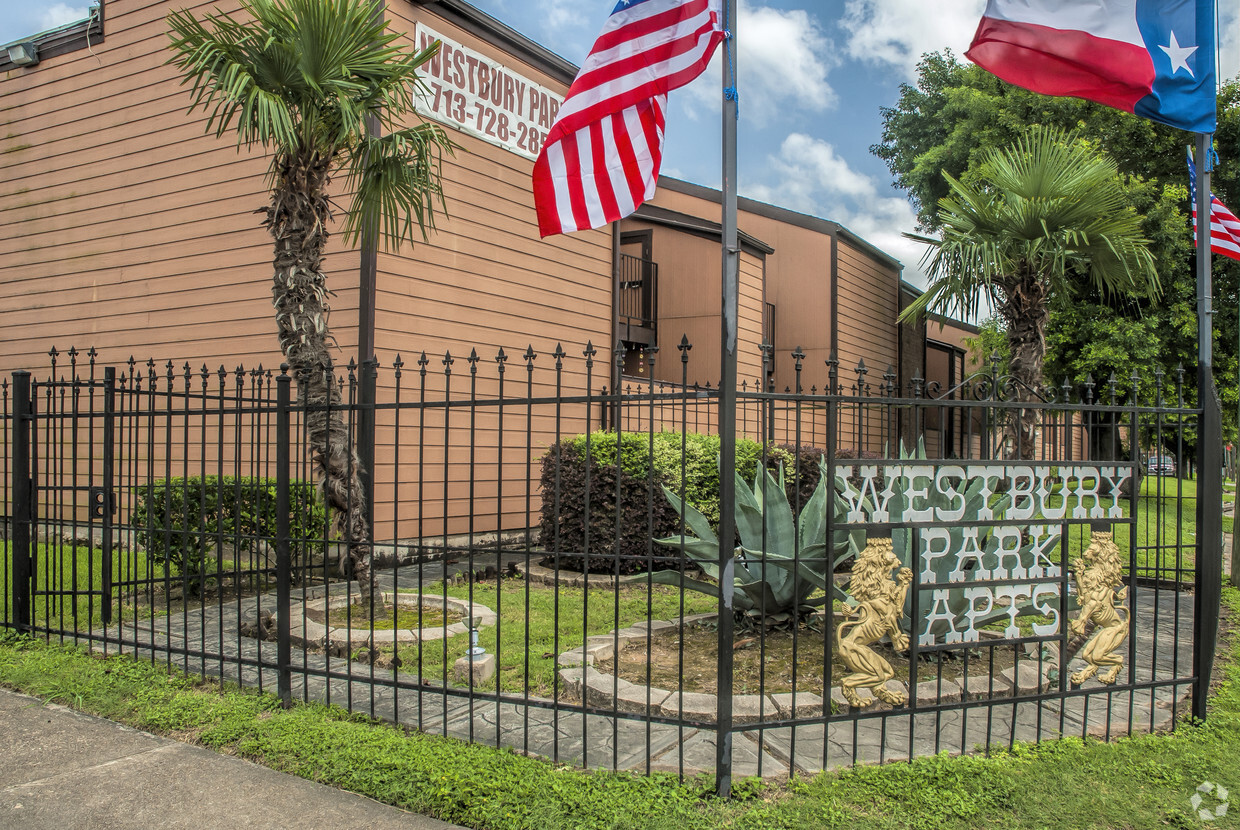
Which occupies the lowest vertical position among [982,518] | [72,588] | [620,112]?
[72,588]

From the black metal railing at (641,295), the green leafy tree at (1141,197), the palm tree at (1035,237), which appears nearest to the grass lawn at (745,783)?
the palm tree at (1035,237)

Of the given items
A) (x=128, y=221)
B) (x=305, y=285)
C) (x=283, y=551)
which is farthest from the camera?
(x=128, y=221)

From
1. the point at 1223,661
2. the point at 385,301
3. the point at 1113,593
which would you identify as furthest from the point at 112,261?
the point at 1223,661

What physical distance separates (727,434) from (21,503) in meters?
5.37

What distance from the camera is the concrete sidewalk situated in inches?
132

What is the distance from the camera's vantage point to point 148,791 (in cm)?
361

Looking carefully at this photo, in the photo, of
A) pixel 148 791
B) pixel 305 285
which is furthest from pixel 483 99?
pixel 148 791

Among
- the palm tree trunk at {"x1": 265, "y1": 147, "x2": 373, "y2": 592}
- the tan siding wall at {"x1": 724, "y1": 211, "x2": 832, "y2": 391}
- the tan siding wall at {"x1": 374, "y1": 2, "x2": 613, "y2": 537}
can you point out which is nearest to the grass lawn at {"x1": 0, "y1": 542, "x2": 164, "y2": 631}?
the palm tree trunk at {"x1": 265, "y1": 147, "x2": 373, "y2": 592}

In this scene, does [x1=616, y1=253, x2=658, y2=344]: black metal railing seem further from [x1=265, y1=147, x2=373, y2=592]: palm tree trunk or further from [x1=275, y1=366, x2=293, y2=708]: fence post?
[x1=275, y1=366, x2=293, y2=708]: fence post

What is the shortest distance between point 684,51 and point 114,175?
1019cm

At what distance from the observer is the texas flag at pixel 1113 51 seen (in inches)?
161

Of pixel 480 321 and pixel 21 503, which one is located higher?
pixel 480 321

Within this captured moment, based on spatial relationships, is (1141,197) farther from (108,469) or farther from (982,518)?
(108,469)

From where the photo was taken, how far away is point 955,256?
10047 millimetres
